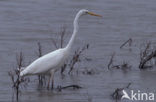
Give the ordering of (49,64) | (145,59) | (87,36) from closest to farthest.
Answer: (49,64), (145,59), (87,36)

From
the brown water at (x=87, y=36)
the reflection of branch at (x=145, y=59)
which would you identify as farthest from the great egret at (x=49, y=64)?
the reflection of branch at (x=145, y=59)

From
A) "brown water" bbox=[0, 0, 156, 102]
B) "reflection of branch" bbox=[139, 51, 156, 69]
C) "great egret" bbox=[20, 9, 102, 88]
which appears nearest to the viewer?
"brown water" bbox=[0, 0, 156, 102]

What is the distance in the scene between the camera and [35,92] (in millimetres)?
8203

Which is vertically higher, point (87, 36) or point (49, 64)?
point (87, 36)

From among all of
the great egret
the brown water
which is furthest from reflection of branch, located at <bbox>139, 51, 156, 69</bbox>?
the great egret

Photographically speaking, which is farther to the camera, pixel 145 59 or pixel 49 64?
pixel 145 59

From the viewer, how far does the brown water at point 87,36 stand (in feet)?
27.2

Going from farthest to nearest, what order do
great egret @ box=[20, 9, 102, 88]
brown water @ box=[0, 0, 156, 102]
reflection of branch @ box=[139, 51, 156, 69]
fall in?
reflection of branch @ box=[139, 51, 156, 69] → great egret @ box=[20, 9, 102, 88] → brown water @ box=[0, 0, 156, 102]

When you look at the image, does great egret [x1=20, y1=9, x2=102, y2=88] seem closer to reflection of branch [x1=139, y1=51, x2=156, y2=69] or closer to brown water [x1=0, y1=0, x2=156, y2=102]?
brown water [x1=0, y1=0, x2=156, y2=102]

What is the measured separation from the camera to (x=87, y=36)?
497 inches

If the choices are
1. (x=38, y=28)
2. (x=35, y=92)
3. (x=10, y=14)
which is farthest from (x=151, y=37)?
(x=35, y=92)

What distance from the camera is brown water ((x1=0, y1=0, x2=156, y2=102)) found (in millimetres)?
8297

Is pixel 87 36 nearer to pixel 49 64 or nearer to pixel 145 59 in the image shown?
pixel 145 59

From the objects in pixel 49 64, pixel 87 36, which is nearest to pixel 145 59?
pixel 49 64
